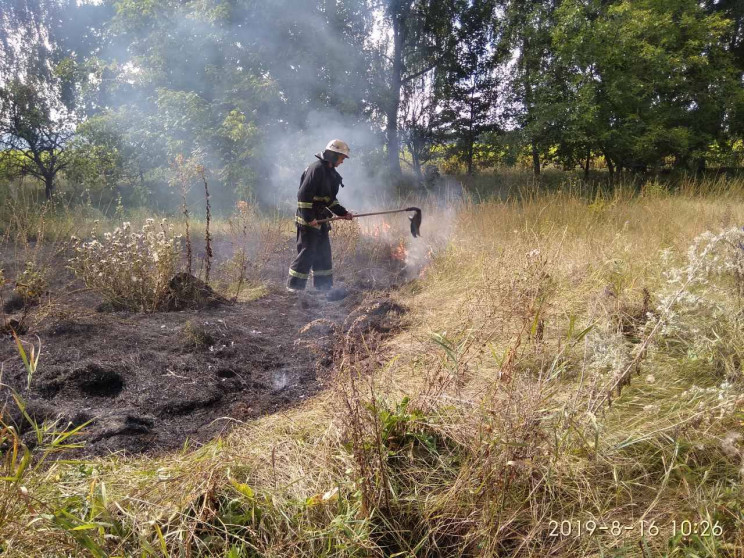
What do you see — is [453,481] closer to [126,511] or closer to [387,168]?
[126,511]

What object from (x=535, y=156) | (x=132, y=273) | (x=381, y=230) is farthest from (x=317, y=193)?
(x=535, y=156)

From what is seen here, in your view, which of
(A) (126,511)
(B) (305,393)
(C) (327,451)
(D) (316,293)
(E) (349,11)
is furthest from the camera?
(E) (349,11)

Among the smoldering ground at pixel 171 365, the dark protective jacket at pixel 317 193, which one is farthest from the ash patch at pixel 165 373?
the dark protective jacket at pixel 317 193

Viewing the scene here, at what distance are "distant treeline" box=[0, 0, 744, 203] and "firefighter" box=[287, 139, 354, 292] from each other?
7.08m

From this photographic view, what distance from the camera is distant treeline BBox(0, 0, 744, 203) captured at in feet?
39.2

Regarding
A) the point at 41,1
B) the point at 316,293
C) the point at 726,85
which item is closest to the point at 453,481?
the point at 316,293

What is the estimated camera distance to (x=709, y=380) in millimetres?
2613

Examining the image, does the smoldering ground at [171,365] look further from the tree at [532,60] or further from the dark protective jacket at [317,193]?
the tree at [532,60]

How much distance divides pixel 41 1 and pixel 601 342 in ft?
62.5

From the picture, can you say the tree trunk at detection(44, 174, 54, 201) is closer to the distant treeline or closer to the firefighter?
the distant treeline

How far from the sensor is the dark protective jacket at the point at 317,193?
553 centimetres

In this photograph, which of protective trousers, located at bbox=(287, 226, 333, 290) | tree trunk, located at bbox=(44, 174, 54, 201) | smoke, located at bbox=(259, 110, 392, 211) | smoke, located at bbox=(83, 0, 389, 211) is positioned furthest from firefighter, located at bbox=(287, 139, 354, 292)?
tree trunk, located at bbox=(44, 174, 54, 201)
